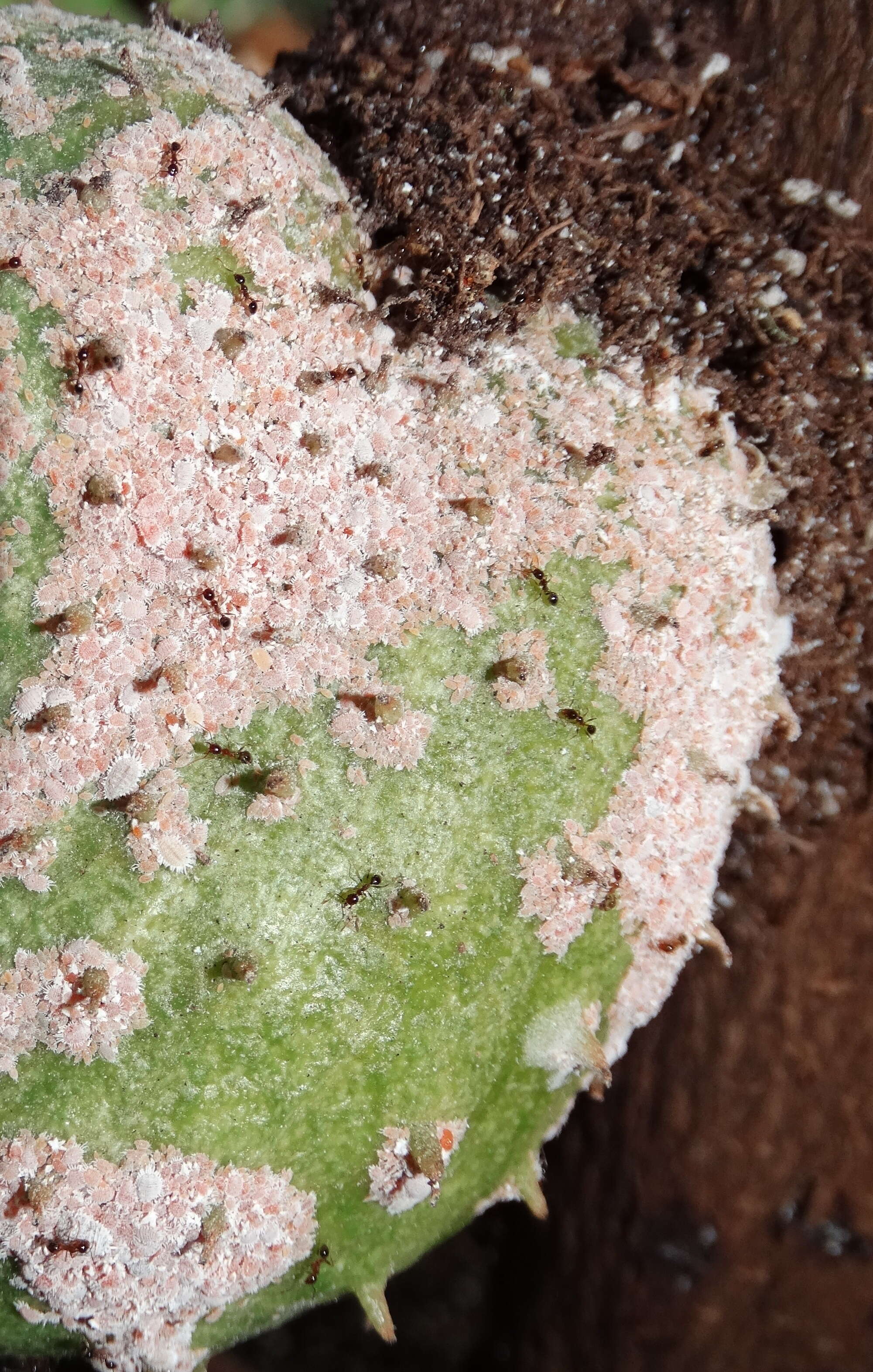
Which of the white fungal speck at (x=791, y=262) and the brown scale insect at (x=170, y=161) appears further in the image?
the white fungal speck at (x=791, y=262)

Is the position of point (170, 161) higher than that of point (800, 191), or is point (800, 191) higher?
point (800, 191)

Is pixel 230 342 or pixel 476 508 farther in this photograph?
pixel 476 508

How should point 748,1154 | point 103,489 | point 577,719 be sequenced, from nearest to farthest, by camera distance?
point 103,489 → point 577,719 → point 748,1154

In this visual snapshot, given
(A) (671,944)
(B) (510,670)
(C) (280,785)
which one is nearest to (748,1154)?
(A) (671,944)

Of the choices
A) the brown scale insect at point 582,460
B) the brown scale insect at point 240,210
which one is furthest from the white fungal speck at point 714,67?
the brown scale insect at point 240,210

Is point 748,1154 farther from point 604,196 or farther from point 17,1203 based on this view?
point 604,196

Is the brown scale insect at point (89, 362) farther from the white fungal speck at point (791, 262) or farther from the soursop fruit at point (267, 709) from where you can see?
the white fungal speck at point (791, 262)

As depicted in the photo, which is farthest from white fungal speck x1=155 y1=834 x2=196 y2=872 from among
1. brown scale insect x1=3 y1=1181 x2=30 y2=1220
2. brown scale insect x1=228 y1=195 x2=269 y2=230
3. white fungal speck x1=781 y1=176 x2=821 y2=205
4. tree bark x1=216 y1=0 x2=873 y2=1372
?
white fungal speck x1=781 y1=176 x2=821 y2=205
